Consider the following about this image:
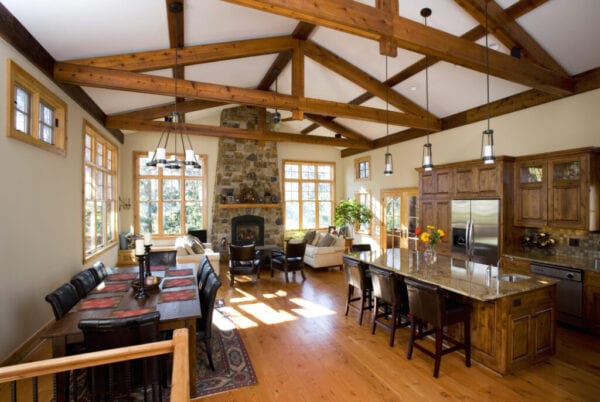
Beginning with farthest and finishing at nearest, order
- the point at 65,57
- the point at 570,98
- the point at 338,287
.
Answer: the point at 338,287 < the point at 570,98 < the point at 65,57

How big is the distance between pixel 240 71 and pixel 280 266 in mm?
4119

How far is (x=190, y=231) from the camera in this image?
27.6 feet

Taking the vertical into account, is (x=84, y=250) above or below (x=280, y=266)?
above

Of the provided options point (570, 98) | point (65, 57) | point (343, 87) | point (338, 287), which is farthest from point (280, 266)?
point (570, 98)

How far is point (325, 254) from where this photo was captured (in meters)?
7.30

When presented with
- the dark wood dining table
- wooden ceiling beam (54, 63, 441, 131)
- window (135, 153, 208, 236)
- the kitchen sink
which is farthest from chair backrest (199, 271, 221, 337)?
window (135, 153, 208, 236)

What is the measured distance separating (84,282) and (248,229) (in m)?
5.78

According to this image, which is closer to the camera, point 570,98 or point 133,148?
point 570,98

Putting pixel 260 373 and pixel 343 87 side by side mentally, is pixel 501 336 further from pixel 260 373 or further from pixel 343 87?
pixel 343 87

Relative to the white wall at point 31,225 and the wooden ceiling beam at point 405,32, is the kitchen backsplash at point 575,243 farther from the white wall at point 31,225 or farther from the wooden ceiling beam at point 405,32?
the white wall at point 31,225

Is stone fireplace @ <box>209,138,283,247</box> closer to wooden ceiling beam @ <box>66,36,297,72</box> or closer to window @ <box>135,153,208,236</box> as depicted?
window @ <box>135,153,208,236</box>

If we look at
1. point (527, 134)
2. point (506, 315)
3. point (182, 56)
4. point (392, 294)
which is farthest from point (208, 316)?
point (527, 134)

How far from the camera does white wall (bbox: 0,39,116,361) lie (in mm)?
2850

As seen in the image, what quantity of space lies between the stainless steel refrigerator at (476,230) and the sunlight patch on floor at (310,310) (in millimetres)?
2621
